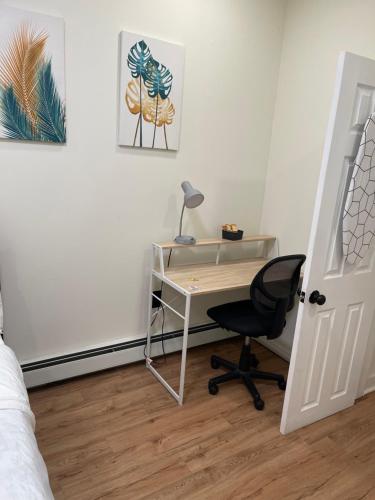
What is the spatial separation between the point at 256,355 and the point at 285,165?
4.98 ft

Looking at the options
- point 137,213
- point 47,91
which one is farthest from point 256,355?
point 47,91

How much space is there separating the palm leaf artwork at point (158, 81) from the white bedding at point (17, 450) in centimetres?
172

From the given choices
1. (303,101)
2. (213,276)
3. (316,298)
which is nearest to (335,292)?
(316,298)

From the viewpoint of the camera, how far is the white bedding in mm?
922

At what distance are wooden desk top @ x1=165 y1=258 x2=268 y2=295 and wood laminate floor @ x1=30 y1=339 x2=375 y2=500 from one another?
2.42 ft

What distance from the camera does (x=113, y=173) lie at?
2289 millimetres

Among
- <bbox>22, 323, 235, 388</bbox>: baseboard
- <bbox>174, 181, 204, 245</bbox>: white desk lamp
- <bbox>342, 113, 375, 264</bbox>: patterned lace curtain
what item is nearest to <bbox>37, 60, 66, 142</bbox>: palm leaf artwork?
<bbox>174, 181, 204, 245</bbox>: white desk lamp

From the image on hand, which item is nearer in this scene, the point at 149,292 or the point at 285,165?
the point at 149,292

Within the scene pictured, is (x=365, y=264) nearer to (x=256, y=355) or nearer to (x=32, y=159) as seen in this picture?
(x=256, y=355)

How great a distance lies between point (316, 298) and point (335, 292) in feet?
0.57

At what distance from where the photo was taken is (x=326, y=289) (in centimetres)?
191

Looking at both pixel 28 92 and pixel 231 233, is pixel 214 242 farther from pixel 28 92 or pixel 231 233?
pixel 28 92

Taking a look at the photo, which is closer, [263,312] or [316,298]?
[316,298]

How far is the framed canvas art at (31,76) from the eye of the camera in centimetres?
183
